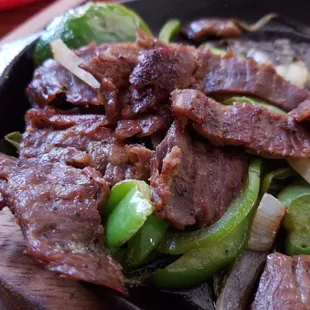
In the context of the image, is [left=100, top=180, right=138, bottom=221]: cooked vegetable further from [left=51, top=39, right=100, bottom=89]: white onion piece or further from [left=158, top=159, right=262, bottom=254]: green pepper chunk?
[left=51, top=39, right=100, bottom=89]: white onion piece

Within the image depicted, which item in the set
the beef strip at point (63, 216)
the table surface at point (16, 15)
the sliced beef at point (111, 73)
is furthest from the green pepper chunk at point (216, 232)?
the table surface at point (16, 15)

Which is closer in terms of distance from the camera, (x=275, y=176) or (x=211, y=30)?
(x=275, y=176)

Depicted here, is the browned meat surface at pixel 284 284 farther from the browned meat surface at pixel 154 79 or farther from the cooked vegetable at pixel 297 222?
the browned meat surface at pixel 154 79

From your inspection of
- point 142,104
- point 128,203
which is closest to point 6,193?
point 128,203

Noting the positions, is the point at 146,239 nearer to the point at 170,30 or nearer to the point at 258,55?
the point at 258,55

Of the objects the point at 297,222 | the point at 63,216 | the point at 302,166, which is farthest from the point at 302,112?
the point at 63,216

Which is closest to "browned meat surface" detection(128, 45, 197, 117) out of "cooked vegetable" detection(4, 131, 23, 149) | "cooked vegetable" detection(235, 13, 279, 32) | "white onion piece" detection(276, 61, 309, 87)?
"cooked vegetable" detection(4, 131, 23, 149)

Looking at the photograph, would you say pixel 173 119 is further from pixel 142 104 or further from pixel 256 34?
pixel 256 34
